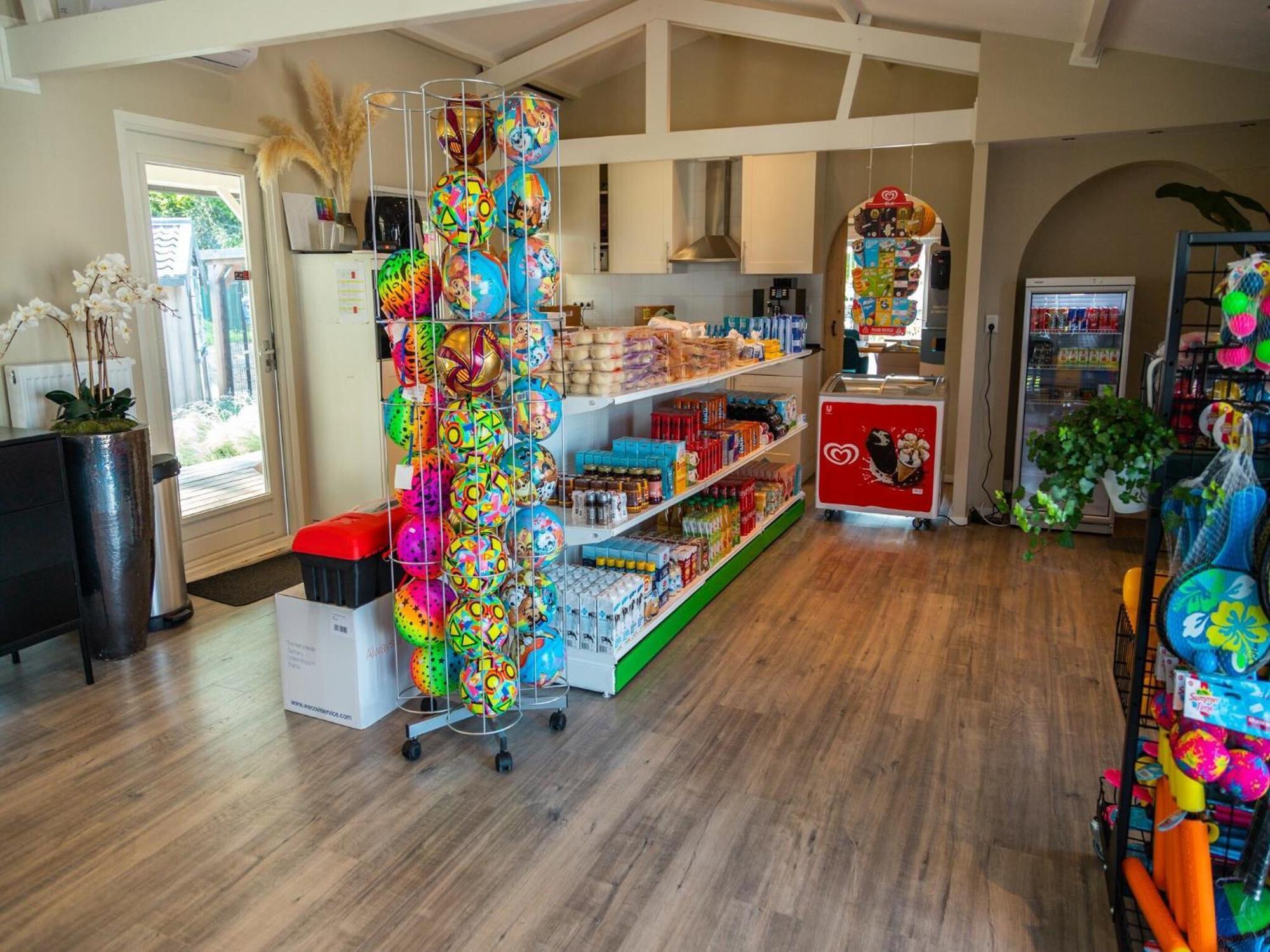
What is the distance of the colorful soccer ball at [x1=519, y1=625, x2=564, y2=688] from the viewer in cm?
329

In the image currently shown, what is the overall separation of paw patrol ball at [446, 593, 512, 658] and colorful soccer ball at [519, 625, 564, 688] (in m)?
0.26

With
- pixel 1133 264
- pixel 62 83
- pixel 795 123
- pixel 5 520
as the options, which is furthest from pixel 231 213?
pixel 1133 264

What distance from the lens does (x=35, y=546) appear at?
3.51 meters

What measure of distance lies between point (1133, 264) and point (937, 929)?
5460 mm

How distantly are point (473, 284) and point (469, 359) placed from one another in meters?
0.24

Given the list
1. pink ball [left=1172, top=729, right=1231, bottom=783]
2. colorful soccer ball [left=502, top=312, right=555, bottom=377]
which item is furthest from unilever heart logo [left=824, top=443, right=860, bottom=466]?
pink ball [left=1172, top=729, right=1231, bottom=783]

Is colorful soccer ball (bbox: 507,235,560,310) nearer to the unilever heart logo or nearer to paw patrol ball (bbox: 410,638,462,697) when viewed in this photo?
paw patrol ball (bbox: 410,638,462,697)

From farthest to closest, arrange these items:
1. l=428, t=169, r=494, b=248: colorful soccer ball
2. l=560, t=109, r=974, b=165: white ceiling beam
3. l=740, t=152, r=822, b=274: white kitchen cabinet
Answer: l=740, t=152, r=822, b=274: white kitchen cabinet → l=560, t=109, r=974, b=165: white ceiling beam → l=428, t=169, r=494, b=248: colorful soccer ball

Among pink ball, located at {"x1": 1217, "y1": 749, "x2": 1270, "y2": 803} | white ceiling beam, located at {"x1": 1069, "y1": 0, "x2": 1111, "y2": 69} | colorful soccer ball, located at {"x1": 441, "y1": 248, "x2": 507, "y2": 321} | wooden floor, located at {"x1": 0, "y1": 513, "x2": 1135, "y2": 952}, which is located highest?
white ceiling beam, located at {"x1": 1069, "y1": 0, "x2": 1111, "y2": 69}

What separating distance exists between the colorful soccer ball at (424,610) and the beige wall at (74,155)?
241 cm

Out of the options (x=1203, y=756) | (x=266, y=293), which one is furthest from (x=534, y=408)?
(x=266, y=293)

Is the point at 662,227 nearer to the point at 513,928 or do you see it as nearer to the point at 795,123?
the point at 795,123

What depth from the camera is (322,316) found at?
18.1ft

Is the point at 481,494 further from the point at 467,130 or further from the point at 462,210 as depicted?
the point at 467,130
